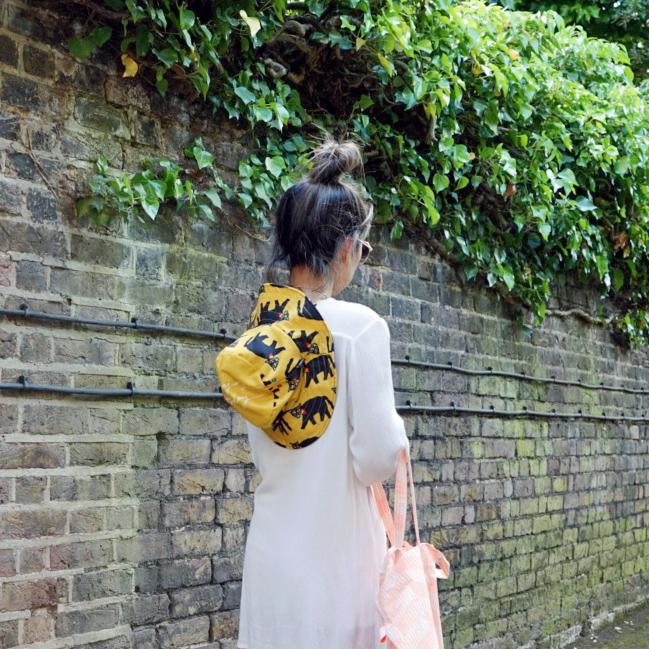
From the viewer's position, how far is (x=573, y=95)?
20.2 ft

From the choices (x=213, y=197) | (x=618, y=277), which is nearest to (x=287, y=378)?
(x=213, y=197)

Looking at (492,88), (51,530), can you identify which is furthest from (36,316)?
(492,88)

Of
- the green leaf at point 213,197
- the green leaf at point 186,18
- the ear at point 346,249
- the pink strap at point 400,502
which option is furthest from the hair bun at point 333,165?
the green leaf at point 213,197

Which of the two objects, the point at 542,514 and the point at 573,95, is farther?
the point at 542,514

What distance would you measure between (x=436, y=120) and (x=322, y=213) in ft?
9.88

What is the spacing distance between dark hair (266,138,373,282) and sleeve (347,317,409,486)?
0.24m

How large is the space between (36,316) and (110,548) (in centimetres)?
94

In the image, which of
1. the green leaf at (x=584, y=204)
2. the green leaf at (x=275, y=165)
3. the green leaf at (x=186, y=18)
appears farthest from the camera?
the green leaf at (x=584, y=204)

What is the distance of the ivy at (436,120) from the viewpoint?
12.2ft

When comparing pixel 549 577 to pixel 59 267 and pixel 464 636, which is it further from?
pixel 59 267

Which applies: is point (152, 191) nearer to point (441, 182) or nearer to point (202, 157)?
point (202, 157)

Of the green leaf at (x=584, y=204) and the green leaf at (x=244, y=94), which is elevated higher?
the green leaf at (x=584, y=204)

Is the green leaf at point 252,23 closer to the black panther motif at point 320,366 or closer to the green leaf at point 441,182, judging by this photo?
the green leaf at point 441,182

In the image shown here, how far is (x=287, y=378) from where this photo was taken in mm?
2162
